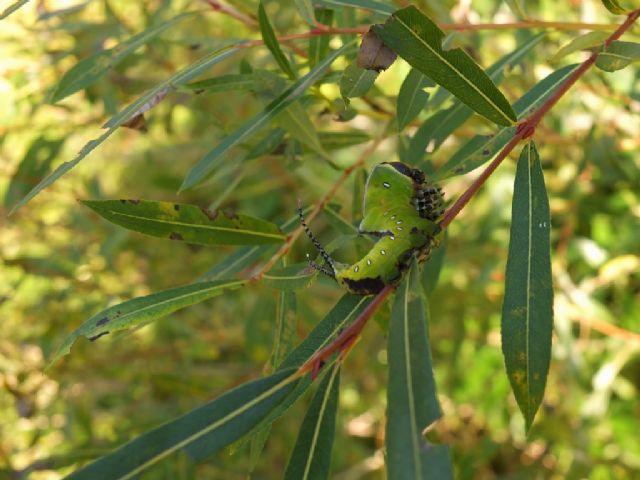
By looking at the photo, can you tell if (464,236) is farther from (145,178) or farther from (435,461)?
(435,461)

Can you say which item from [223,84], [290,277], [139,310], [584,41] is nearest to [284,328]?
[290,277]

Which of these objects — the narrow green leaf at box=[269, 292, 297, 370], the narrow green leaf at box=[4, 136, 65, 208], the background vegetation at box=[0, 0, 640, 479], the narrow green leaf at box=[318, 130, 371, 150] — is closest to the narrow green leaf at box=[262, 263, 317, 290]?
the narrow green leaf at box=[269, 292, 297, 370]

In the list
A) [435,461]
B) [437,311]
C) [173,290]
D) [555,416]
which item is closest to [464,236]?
[437,311]

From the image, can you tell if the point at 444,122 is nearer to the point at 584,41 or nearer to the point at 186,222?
the point at 584,41

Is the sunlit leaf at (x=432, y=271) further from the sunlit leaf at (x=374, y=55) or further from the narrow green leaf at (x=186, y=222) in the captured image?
the sunlit leaf at (x=374, y=55)

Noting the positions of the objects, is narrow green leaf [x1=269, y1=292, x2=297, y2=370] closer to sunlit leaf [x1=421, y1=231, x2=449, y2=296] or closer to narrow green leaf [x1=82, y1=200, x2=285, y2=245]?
narrow green leaf [x1=82, y1=200, x2=285, y2=245]

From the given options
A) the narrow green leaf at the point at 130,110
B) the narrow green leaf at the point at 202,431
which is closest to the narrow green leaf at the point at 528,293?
the narrow green leaf at the point at 202,431
